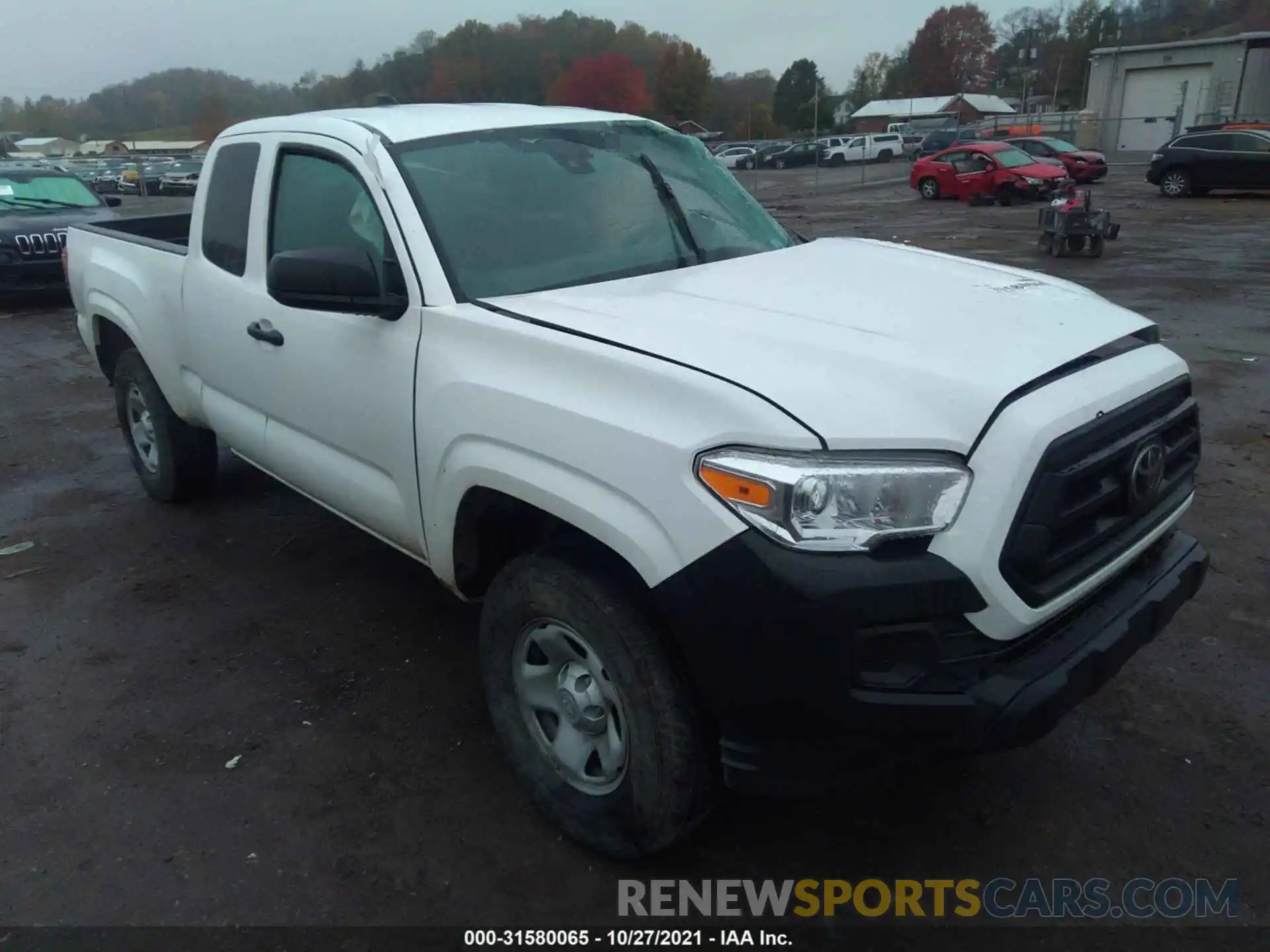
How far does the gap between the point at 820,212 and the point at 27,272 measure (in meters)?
18.0

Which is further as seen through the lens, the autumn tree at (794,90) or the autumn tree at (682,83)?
the autumn tree at (794,90)

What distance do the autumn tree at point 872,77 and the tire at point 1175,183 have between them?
9366 centimetres

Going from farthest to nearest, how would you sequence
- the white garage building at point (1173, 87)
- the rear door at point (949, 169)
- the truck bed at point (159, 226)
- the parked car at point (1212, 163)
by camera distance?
the white garage building at point (1173, 87), the rear door at point (949, 169), the parked car at point (1212, 163), the truck bed at point (159, 226)

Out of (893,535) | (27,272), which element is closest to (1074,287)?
(893,535)

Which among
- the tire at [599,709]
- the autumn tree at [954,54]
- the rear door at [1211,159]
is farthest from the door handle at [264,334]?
the autumn tree at [954,54]

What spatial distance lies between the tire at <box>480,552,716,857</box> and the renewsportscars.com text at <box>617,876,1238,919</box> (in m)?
0.18

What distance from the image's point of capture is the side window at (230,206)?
4078 millimetres

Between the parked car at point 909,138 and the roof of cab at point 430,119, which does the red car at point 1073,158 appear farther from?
the roof of cab at point 430,119

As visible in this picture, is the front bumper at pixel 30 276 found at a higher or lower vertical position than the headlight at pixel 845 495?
lower

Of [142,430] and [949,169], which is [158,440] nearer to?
[142,430]

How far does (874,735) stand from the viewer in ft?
7.24

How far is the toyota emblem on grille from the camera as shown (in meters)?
2.51

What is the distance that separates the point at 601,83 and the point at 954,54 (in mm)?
92819

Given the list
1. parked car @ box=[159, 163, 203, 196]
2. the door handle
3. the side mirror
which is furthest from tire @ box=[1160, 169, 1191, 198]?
parked car @ box=[159, 163, 203, 196]
